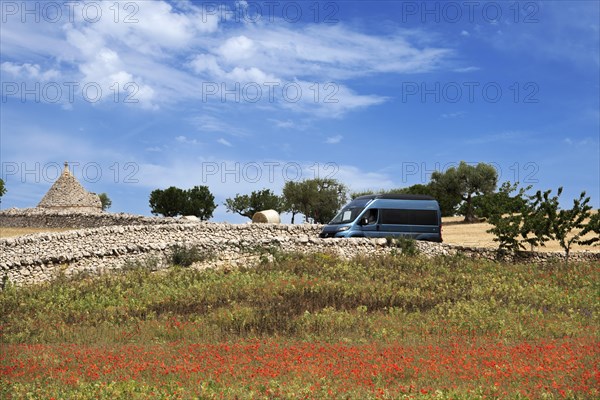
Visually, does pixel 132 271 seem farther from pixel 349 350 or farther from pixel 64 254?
pixel 349 350

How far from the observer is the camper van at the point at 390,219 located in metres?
30.3

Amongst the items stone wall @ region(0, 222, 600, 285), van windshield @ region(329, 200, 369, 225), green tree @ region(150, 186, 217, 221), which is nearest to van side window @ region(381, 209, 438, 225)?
van windshield @ region(329, 200, 369, 225)

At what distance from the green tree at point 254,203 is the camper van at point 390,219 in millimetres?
40351

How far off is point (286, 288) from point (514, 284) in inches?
319

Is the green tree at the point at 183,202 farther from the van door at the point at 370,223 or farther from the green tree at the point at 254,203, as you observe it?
the van door at the point at 370,223

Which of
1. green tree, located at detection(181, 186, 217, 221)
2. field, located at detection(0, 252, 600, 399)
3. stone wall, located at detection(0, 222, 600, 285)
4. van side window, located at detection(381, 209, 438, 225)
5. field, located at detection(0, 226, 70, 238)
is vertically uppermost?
green tree, located at detection(181, 186, 217, 221)

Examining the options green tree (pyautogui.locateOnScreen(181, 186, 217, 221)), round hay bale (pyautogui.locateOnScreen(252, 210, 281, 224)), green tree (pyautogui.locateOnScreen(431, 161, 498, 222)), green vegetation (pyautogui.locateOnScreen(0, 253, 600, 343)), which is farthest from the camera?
green tree (pyautogui.locateOnScreen(181, 186, 217, 221))

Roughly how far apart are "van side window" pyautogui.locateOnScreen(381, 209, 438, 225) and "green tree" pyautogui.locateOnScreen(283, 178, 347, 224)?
35685 mm

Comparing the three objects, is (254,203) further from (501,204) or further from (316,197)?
(501,204)

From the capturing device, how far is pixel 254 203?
2896 inches

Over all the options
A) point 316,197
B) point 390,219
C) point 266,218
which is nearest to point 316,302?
point 390,219

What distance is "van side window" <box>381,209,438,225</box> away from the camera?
101 feet

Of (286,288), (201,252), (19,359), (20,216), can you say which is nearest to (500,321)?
(286,288)

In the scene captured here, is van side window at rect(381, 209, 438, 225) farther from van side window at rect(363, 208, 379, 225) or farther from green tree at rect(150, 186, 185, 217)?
green tree at rect(150, 186, 185, 217)
